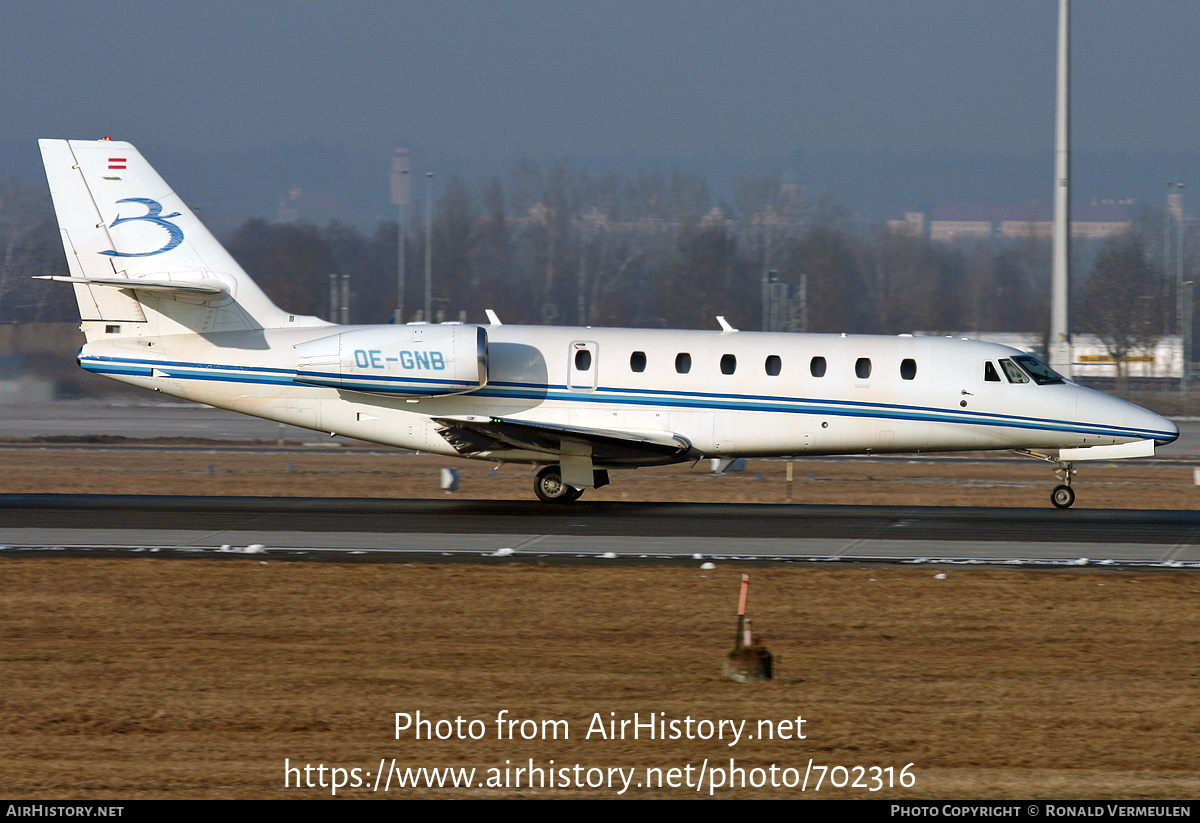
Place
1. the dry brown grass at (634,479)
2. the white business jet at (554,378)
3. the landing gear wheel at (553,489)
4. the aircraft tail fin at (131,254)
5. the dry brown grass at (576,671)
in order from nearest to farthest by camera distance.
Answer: the dry brown grass at (576,671), the white business jet at (554,378), the aircraft tail fin at (131,254), the landing gear wheel at (553,489), the dry brown grass at (634,479)

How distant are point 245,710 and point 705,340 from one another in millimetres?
13546

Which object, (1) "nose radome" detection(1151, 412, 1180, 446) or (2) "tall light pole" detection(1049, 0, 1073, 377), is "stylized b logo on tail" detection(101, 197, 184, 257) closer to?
(1) "nose radome" detection(1151, 412, 1180, 446)

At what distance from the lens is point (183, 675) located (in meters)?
10.4

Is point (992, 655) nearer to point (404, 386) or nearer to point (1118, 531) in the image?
point (1118, 531)

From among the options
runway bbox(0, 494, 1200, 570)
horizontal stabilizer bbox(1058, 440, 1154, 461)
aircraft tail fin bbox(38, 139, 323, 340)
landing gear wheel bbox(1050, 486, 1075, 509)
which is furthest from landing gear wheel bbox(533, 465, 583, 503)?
horizontal stabilizer bbox(1058, 440, 1154, 461)

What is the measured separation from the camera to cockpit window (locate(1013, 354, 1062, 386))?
2152 centimetres

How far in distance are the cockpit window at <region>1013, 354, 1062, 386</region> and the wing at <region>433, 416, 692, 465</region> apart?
5963mm

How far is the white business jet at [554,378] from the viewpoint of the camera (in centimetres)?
2116

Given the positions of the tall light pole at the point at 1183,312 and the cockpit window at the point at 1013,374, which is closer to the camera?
the cockpit window at the point at 1013,374

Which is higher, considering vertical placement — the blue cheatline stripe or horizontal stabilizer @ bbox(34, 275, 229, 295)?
horizontal stabilizer @ bbox(34, 275, 229, 295)

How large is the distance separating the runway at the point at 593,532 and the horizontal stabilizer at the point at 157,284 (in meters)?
3.62

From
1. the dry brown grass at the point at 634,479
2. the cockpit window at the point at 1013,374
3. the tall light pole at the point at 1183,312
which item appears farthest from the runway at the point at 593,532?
the tall light pole at the point at 1183,312

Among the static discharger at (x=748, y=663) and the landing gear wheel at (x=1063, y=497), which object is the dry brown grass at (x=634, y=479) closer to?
the landing gear wheel at (x=1063, y=497)

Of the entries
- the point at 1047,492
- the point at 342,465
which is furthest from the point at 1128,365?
the point at 342,465
